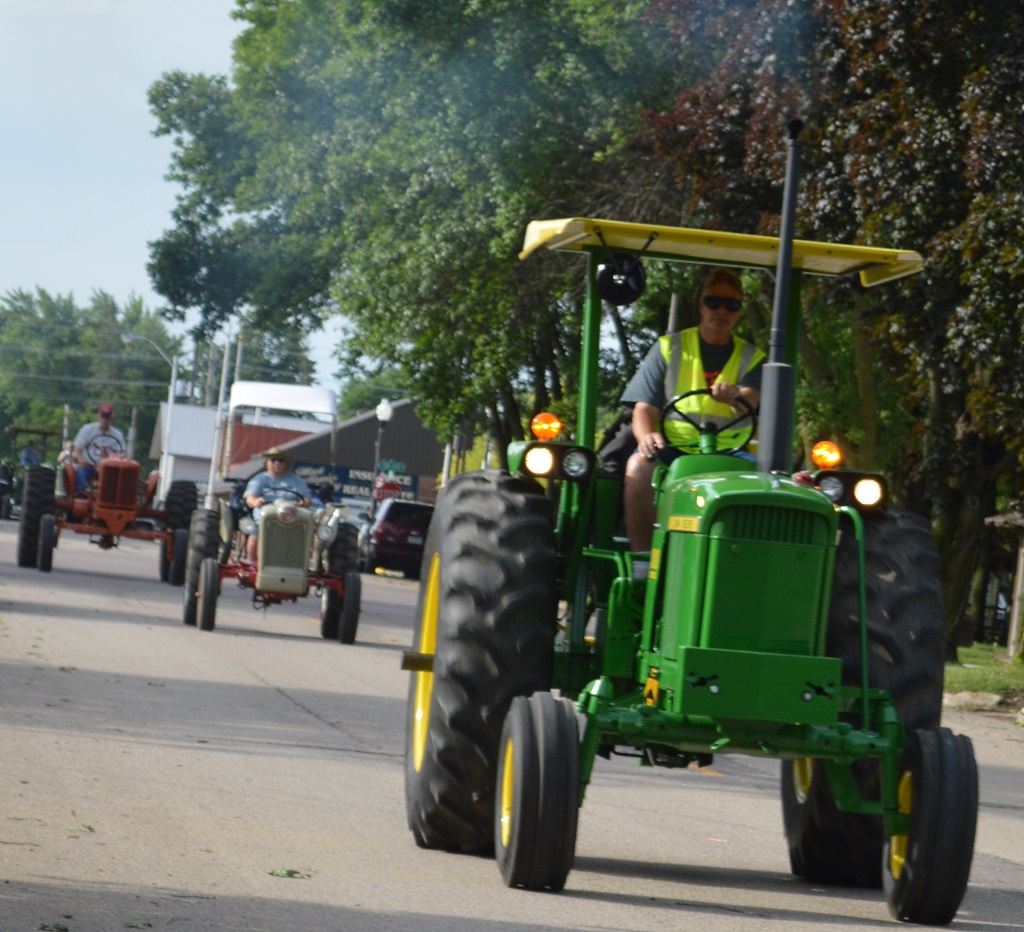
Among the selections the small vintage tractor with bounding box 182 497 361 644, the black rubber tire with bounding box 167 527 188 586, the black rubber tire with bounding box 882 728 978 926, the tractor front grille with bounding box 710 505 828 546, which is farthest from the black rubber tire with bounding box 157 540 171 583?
the black rubber tire with bounding box 882 728 978 926

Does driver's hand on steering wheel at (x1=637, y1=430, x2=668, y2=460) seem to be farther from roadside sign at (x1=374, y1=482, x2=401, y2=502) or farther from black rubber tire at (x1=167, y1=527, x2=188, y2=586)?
roadside sign at (x1=374, y1=482, x2=401, y2=502)

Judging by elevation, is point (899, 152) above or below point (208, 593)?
above

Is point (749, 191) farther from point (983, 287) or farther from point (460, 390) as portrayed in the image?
point (460, 390)

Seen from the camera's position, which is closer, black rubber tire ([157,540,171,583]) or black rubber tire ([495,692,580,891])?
black rubber tire ([495,692,580,891])

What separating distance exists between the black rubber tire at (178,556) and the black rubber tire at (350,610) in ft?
22.6

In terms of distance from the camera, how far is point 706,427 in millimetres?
7516

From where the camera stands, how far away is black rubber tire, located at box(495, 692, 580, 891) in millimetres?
6359

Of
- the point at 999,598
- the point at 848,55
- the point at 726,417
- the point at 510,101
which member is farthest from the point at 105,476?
the point at 999,598

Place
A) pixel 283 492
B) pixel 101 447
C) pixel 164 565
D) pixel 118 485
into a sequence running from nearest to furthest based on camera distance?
pixel 283 492 < pixel 118 485 < pixel 164 565 < pixel 101 447

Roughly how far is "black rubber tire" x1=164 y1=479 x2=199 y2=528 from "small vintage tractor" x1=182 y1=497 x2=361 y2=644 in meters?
5.76

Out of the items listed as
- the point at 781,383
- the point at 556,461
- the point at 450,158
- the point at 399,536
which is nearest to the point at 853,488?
the point at 781,383

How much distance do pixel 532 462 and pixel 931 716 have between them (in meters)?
1.74

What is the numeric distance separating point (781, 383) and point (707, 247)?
1.02 meters

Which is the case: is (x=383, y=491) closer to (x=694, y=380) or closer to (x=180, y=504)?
(x=180, y=504)
